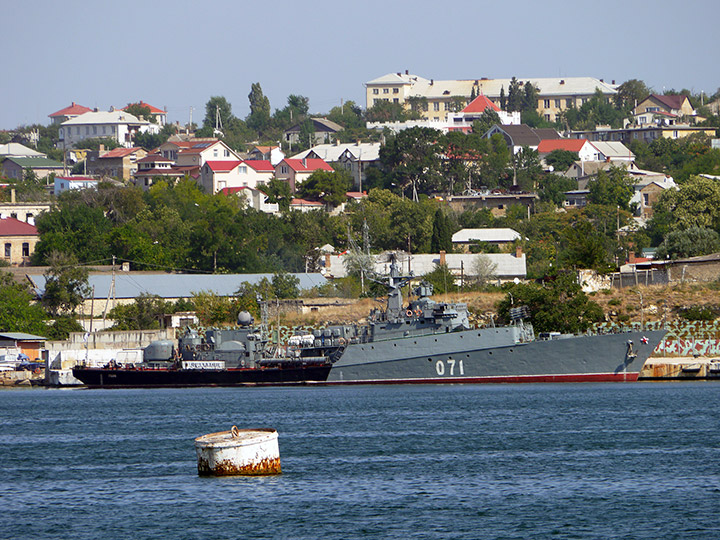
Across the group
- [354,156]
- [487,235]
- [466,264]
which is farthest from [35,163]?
[466,264]

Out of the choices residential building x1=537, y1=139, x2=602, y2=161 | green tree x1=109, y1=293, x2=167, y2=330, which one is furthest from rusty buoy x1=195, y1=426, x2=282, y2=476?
residential building x1=537, y1=139, x2=602, y2=161

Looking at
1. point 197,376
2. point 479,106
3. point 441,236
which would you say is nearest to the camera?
point 197,376

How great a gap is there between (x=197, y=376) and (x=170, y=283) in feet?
77.2

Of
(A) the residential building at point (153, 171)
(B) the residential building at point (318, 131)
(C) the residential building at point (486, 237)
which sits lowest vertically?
(C) the residential building at point (486, 237)

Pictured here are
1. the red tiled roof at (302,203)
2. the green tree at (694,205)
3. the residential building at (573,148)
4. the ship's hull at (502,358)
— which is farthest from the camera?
the residential building at (573,148)

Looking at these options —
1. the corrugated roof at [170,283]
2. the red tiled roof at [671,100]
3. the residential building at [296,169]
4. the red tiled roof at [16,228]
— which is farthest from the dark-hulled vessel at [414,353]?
the red tiled roof at [671,100]

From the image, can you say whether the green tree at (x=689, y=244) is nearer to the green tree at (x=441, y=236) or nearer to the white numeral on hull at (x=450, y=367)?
the green tree at (x=441, y=236)

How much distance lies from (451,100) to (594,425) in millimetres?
158398

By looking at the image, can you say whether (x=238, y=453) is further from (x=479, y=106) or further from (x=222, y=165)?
(x=479, y=106)

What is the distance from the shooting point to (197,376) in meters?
69.8

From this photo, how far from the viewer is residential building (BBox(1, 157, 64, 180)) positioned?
6440 inches

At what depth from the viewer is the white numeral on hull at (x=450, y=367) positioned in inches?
2478

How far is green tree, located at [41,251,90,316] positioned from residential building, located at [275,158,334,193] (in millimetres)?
48911

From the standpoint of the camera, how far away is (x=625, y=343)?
60.7 metres
